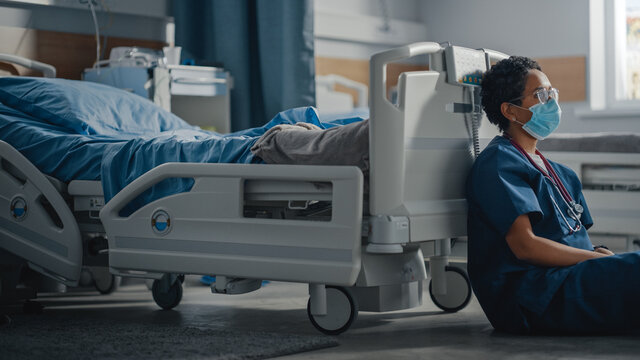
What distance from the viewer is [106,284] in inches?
144

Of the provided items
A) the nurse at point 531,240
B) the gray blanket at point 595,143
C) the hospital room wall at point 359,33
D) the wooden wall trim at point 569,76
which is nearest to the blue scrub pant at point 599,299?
the nurse at point 531,240

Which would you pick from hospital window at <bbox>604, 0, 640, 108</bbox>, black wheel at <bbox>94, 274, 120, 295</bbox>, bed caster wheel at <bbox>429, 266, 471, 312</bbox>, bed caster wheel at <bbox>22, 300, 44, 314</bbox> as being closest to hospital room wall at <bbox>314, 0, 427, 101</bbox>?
hospital window at <bbox>604, 0, 640, 108</bbox>

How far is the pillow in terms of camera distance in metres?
3.13

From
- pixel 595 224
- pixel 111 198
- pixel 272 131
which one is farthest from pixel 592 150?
pixel 111 198

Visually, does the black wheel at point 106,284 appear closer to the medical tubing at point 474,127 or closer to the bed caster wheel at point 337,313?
the bed caster wheel at point 337,313

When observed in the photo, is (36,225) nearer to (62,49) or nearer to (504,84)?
(62,49)

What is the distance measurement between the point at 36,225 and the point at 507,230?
1.53 m

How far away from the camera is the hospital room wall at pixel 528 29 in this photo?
18.3 ft

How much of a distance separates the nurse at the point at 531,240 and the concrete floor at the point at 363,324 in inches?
2.7

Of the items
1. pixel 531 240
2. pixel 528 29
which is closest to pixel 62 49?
pixel 531 240

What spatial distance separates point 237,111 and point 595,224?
187 centimetres

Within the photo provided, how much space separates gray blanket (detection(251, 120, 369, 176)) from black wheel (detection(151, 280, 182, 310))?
82cm

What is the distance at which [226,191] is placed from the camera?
2.49 meters

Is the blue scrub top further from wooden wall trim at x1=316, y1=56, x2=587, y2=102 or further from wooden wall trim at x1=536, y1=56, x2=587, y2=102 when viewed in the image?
wooden wall trim at x1=536, y1=56, x2=587, y2=102
